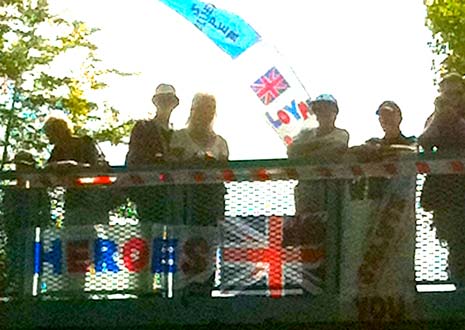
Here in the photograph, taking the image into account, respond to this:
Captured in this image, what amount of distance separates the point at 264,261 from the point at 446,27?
2521cm

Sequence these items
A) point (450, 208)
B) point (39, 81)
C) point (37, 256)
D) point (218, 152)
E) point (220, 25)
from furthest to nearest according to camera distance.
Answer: point (39, 81) < point (220, 25) < point (218, 152) < point (37, 256) < point (450, 208)

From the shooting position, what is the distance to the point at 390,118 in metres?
9.00

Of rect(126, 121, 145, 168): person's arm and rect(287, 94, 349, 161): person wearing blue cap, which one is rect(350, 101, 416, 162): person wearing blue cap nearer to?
rect(287, 94, 349, 161): person wearing blue cap

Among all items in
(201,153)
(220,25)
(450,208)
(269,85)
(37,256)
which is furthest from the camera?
(269,85)

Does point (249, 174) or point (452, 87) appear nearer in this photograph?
point (249, 174)

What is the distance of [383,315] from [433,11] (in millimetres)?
26230

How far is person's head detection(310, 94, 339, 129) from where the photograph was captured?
9094mm

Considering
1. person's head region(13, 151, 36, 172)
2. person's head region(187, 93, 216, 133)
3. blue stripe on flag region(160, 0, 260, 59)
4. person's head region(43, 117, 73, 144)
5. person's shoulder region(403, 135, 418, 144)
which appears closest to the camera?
person's head region(13, 151, 36, 172)

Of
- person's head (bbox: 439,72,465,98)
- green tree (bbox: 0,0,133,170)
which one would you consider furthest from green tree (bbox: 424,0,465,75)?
person's head (bbox: 439,72,465,98)

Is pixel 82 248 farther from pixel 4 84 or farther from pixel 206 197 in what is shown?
pixel 4 84

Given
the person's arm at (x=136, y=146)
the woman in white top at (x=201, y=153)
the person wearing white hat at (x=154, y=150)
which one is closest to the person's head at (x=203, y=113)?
the woman in white top at (x=201, y=153)

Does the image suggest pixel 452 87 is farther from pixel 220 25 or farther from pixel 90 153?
pixel 220 25

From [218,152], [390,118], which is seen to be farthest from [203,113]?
[390,118]

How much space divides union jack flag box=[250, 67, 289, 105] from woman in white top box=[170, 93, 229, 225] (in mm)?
5867
